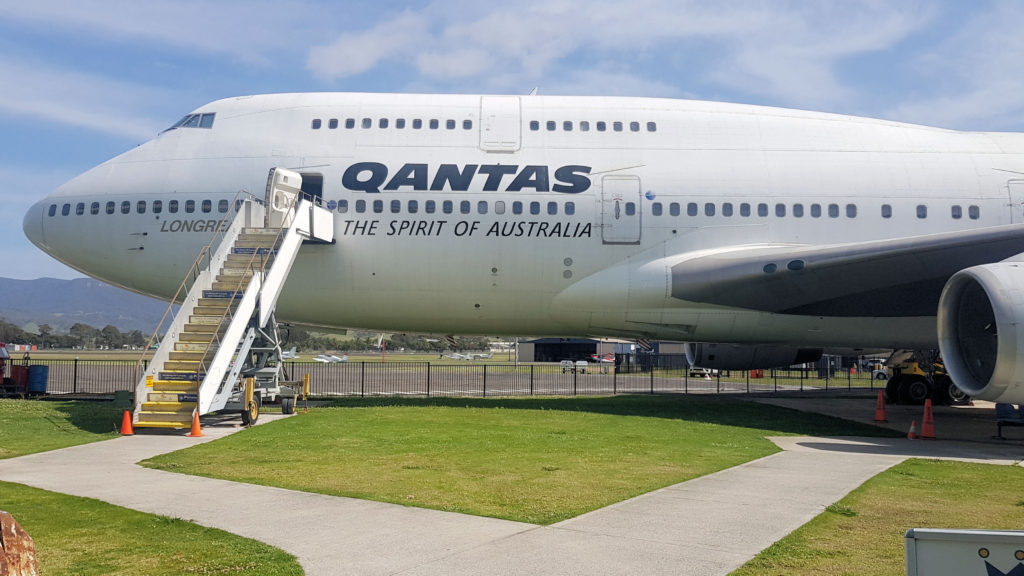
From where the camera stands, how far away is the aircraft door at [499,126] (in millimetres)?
17047

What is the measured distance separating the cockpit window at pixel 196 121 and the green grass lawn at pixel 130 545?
1229 centimetres

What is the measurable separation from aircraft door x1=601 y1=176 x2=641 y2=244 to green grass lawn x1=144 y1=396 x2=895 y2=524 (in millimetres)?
3732

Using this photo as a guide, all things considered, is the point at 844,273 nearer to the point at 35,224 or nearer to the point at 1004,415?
the point at 1004,415

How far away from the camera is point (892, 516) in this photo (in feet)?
23.9

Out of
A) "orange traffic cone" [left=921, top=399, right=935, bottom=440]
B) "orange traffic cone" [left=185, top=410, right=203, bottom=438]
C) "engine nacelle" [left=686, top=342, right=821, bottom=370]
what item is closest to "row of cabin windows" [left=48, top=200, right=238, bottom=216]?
"orange traffic cone" [left=185, top=410, right=203, bottom=438]

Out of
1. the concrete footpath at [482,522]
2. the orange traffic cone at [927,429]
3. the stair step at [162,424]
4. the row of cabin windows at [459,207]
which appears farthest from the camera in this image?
the row of cabin windows at [459,207]

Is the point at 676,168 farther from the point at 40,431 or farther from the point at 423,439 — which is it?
the point at 40,431

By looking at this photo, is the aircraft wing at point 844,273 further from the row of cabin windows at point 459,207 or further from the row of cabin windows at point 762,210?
the row of cabin windows at point 459,207

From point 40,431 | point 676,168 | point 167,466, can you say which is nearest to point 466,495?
point 167,466

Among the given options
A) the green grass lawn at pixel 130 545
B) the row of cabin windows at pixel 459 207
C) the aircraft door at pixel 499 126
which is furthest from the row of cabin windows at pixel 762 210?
the green grass lawn at pixel 130 545

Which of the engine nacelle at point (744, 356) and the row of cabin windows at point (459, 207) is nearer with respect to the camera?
the row of cabin windows at point (459, 207)

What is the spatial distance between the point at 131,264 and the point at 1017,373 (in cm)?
1648

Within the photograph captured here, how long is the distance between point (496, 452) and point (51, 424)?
320 inches

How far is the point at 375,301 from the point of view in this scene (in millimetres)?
17141
